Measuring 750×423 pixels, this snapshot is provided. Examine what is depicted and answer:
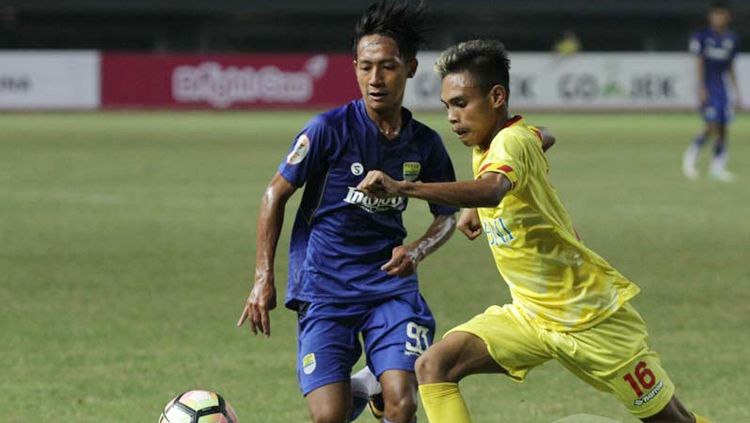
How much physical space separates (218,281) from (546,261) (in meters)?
6.18

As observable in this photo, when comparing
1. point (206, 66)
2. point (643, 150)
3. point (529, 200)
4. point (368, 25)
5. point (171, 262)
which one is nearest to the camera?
point (529, 200)

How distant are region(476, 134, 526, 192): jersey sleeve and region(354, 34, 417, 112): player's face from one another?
0.75 meters

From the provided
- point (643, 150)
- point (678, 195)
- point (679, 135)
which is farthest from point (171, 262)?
point (679, 135)

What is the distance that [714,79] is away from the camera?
2317 cm

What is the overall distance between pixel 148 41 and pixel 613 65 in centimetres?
1644

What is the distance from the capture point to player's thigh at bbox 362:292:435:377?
20.0 feet

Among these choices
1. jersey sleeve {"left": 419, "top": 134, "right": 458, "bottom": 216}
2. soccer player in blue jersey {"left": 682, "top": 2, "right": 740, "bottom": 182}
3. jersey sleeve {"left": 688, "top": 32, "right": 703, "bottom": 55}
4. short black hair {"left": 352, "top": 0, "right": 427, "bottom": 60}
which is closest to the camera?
short black hair {"left": 352, "top": 0, "right": 427, "bottom": 60}

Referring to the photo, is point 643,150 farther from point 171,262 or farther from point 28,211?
point 171,262

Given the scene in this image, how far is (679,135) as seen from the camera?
105ft

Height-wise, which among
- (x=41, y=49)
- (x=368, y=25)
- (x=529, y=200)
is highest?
(x=368, y=25)

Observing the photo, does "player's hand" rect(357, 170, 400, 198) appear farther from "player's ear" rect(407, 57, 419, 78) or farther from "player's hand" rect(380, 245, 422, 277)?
"player's ear" rect(407, 57, 419, 78)

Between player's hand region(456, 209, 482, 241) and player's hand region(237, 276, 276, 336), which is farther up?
player's hand region(456, 209, 482, 241)

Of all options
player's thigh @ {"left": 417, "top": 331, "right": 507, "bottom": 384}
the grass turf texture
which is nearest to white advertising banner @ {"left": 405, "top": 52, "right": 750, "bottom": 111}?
the grass turf texture

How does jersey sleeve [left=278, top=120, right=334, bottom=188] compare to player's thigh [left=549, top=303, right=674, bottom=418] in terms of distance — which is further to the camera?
jersey sleeve [left=278, top=120, right=334, bottom=188]
